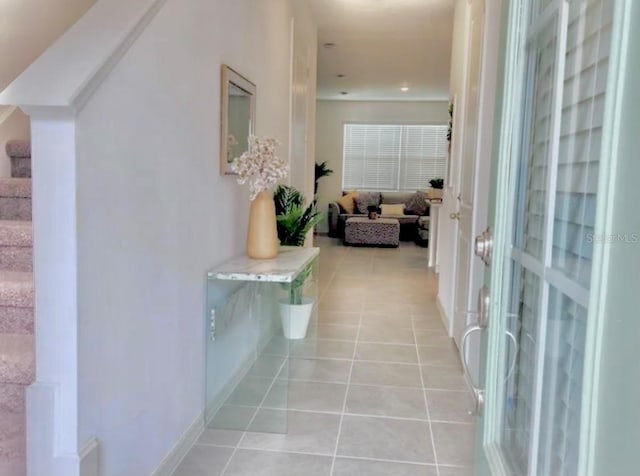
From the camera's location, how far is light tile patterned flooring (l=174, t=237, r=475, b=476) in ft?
6.93

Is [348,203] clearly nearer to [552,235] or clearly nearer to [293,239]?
[293,239]

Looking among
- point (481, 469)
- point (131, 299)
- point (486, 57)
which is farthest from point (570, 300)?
point (486, 57)

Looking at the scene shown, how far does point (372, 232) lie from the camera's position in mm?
8906

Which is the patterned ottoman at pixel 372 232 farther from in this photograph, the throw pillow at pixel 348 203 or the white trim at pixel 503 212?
the white trim at pixel 503 212

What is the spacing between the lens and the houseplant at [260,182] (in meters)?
2.47

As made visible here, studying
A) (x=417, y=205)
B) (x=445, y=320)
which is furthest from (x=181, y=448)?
(x=417, y=205)

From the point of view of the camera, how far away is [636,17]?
1.84 ft

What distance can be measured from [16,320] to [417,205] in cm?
869

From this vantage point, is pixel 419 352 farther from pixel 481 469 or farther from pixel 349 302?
pixel 481 469

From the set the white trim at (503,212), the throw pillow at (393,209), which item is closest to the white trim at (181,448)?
the white trim at (503,212)

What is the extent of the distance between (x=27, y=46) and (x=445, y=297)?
11.1 feet

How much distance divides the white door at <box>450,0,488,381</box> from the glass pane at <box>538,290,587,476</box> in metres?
1.94

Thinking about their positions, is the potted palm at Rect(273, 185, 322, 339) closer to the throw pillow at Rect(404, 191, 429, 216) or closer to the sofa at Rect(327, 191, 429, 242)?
the sofa at Rect(327, 191, 429, 242)

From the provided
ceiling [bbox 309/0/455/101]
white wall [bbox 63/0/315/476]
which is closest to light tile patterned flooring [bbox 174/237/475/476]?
white wall [bbox 63/0/315/476]
